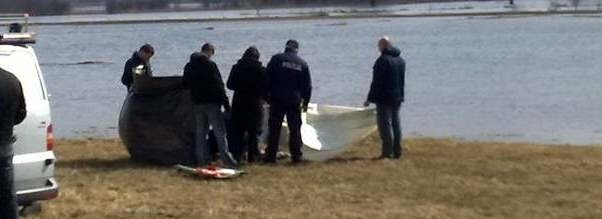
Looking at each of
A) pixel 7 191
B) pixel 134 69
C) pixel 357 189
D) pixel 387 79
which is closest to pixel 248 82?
pixel 134 69

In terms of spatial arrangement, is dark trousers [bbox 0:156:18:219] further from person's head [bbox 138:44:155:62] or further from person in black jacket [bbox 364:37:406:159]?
person in black jacket [bbox 364:37:406:159]

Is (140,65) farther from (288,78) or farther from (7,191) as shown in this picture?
(7,191)

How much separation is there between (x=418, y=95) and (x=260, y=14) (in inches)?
3990

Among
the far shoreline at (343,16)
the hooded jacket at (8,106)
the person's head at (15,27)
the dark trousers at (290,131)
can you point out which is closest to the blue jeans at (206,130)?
the dark trousers at (290,131)

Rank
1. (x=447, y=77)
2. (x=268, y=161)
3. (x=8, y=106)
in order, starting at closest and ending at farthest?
(x=8, y=106) → (x=268, y=161) → (x=447, y=77)

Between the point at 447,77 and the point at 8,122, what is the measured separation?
2804 cm

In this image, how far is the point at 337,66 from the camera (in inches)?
1735

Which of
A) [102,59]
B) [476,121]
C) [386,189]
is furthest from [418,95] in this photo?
[102,59]

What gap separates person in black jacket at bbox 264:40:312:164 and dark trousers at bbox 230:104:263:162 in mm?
153

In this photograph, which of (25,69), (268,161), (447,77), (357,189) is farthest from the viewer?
(447,77)

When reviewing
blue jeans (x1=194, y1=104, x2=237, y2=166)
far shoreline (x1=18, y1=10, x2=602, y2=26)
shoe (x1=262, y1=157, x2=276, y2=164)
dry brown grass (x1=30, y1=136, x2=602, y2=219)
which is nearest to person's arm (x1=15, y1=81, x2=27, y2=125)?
dry brown grass (x1=30, y1=136, x2=602, y2=219)

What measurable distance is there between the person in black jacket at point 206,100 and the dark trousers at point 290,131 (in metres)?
0.53

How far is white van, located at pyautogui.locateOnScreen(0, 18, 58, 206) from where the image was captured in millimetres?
10344

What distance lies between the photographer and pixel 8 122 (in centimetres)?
952
